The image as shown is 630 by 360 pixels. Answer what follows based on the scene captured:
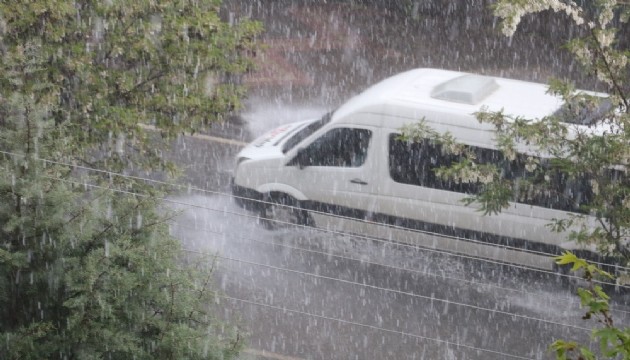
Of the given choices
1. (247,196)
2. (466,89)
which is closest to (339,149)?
(247,196)

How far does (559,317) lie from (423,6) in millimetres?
14267

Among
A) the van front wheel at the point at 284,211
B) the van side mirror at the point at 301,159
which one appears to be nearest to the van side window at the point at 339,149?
the van side mirror at the point at 301,159

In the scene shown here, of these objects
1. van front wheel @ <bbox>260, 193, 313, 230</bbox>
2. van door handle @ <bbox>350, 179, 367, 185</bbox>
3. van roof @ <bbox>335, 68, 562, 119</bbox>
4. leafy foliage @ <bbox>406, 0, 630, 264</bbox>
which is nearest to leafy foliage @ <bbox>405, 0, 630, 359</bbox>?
leafy foliage @ <bbox>406, 0, 630, 264</bbox>

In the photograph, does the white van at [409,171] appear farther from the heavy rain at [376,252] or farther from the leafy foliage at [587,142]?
the leafy foliage at [587,142]

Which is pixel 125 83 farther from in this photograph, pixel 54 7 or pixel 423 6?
pixel 423 6

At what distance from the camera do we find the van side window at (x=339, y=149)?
11.4m

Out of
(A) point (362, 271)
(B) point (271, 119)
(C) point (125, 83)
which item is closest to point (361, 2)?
(B) point (271, 119)

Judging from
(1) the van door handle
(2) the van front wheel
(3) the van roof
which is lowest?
(2) the van front wheel

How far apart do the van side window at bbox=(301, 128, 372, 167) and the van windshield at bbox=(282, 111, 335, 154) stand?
0.45 metres

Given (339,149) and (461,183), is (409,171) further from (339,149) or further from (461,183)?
(339,149)

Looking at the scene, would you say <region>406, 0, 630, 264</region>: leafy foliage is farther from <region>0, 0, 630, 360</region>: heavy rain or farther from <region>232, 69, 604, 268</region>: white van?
<region>232, 69, 604, 268</region>: white van

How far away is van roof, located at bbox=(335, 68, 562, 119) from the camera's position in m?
11.1

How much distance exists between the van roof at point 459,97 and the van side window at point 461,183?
1.63 ft

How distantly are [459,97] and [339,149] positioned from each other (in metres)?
1.68
